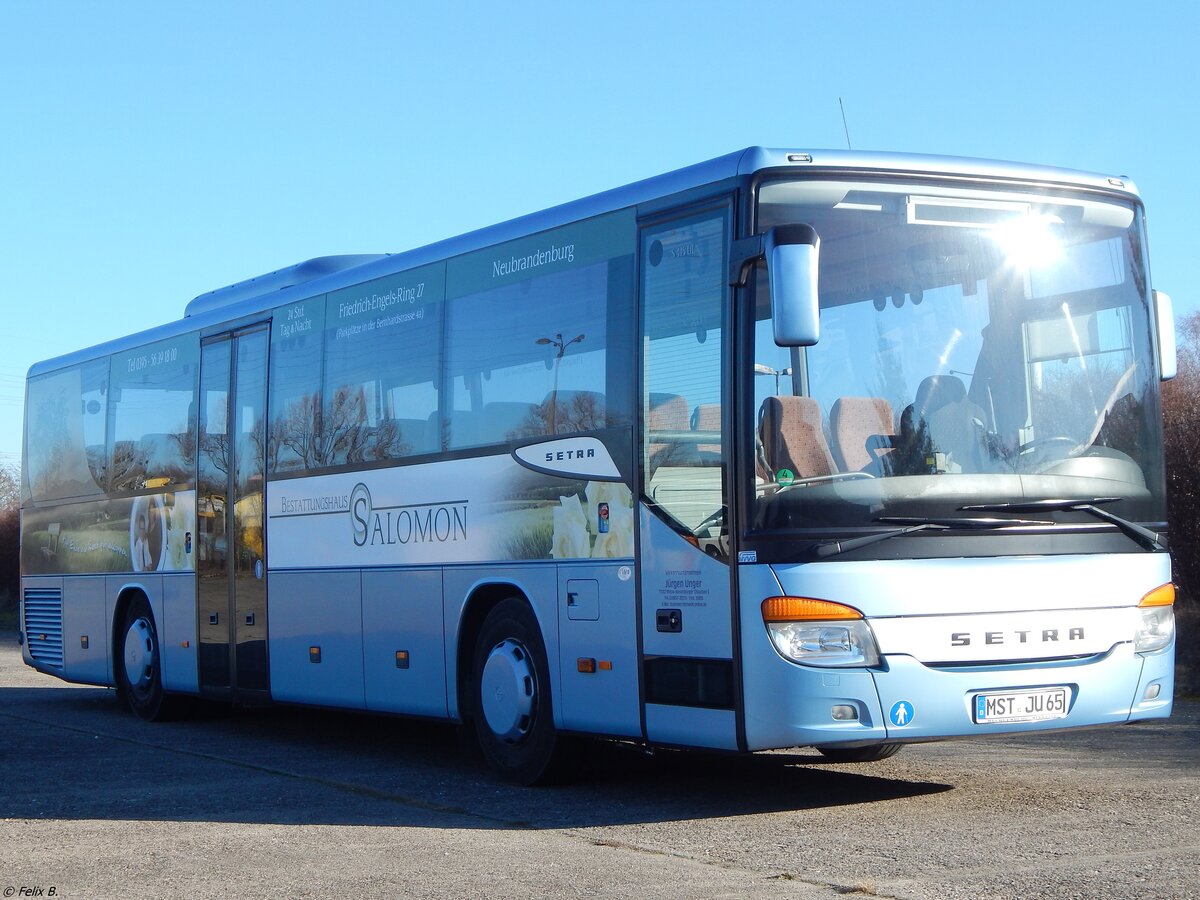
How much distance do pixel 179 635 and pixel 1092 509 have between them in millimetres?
9086

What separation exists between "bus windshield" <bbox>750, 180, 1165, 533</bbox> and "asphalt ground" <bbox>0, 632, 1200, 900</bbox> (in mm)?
1578

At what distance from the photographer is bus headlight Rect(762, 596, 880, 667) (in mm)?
7828

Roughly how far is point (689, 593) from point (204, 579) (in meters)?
6.96

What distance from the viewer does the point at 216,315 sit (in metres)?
14.4

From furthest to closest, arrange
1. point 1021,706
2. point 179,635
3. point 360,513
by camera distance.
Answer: point 179,635 → point 360,513 → point 1021,706

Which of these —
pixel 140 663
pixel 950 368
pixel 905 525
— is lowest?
pixel 140 663

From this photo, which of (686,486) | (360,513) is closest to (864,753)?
(686,486)

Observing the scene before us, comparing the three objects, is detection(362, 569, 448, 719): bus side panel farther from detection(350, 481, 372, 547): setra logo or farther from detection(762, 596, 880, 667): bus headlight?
detection(762, 596, 880, 667): bus headlight

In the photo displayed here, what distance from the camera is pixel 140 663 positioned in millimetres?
15391

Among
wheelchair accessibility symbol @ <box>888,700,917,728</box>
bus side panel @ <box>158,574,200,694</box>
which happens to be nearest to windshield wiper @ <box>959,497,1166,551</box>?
wheelchair accessibility symbol @ <box>888,700,917,728</box>

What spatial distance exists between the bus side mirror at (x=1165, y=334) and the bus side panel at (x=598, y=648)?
3.21m

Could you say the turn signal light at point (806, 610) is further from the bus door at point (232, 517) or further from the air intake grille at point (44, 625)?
the air intake grille at point (44, 625)

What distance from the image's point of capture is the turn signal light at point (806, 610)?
25.7 feet

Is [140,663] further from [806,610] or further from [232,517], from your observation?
[806,610]
